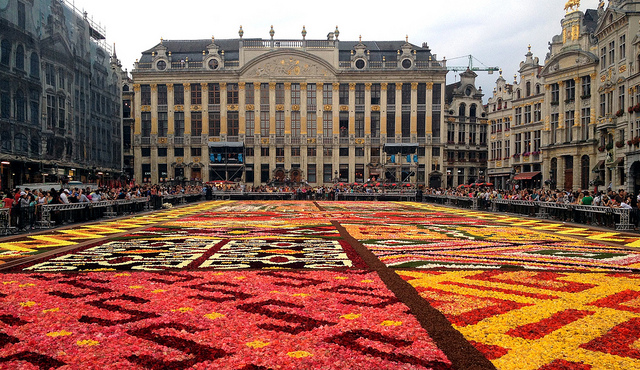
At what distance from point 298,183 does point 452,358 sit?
56.7m

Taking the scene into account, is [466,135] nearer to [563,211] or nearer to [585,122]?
[585,122]

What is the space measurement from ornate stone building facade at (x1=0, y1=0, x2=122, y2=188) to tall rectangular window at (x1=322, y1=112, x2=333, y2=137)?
2699cm

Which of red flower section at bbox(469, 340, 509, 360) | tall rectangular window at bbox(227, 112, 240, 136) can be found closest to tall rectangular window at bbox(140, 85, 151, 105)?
tall rectangular window at bbox(227, 112, 240, 136)

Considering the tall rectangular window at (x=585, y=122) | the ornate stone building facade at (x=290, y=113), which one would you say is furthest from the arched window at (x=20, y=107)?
the tall rectangular window at (x=585, y=122)

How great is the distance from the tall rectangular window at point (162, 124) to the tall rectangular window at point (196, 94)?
4.41 m

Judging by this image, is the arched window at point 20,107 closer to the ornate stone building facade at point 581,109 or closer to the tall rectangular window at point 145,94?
the tall rectangular window at point 145,94

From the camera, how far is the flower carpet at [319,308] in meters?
4.28

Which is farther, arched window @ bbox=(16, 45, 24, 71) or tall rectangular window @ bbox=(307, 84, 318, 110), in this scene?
tall rectangular window @ bbox=(307, 84, 318, 110)

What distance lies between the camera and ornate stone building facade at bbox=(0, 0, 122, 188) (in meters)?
32.0

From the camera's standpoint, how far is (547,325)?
5086 millimetres

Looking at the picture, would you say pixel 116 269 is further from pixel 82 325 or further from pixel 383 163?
pixel 383 163

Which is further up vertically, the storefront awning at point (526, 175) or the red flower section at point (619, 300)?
the storefront awning at point (526, 175)

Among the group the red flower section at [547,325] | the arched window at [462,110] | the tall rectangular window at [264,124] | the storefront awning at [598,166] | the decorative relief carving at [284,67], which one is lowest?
the red flower section at [547,325]

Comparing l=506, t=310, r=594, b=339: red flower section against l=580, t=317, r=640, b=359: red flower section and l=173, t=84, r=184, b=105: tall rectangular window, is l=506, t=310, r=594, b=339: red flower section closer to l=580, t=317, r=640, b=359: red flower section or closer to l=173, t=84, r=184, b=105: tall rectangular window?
l=580, t=317, r=640, b=359: red flower section
